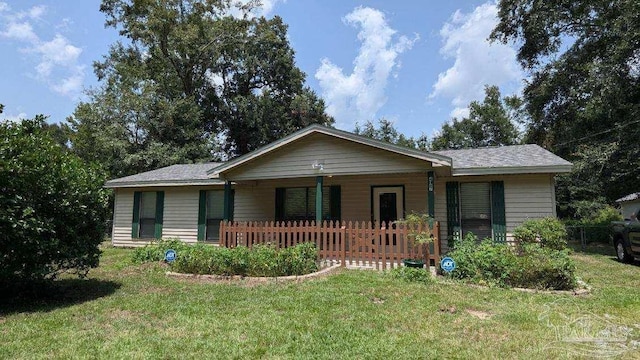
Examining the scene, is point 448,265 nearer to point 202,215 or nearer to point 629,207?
point 202,215

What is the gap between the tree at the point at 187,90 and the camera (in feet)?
81.8

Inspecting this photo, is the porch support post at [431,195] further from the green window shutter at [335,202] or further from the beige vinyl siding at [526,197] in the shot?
the green window shutter at [335,202]

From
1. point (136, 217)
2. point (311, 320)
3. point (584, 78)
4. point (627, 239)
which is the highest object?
point (584, 78)

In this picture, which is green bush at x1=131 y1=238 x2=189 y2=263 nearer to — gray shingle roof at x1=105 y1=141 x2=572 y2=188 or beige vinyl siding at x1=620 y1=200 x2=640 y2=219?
gray shingle roof at x1=105 y1=141 x2=572 y2=188

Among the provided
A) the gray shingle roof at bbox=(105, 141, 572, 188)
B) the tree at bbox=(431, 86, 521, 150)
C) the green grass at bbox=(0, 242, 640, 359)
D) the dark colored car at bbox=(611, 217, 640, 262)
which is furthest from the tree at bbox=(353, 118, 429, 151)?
the green grass at bbox=(0, 242, 640, 359)

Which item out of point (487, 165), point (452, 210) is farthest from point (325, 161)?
point (487, 165)

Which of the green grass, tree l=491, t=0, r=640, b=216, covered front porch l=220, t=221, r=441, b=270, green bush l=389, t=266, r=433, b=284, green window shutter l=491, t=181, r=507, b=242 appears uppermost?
tree l=491, t=0, r=640, b=216

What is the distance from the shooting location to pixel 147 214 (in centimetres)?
1507

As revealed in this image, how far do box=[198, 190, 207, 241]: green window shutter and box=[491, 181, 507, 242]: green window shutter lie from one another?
9.70m

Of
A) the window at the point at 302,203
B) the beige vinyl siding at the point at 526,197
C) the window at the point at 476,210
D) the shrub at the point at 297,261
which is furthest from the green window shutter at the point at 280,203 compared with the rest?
the beige vinyl siding at the point at 526,197

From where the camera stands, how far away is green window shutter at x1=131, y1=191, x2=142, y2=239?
15.0 m

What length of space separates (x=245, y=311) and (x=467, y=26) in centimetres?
1549

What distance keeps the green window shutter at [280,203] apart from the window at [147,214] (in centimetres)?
457

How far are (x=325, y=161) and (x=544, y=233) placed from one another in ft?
18.7
